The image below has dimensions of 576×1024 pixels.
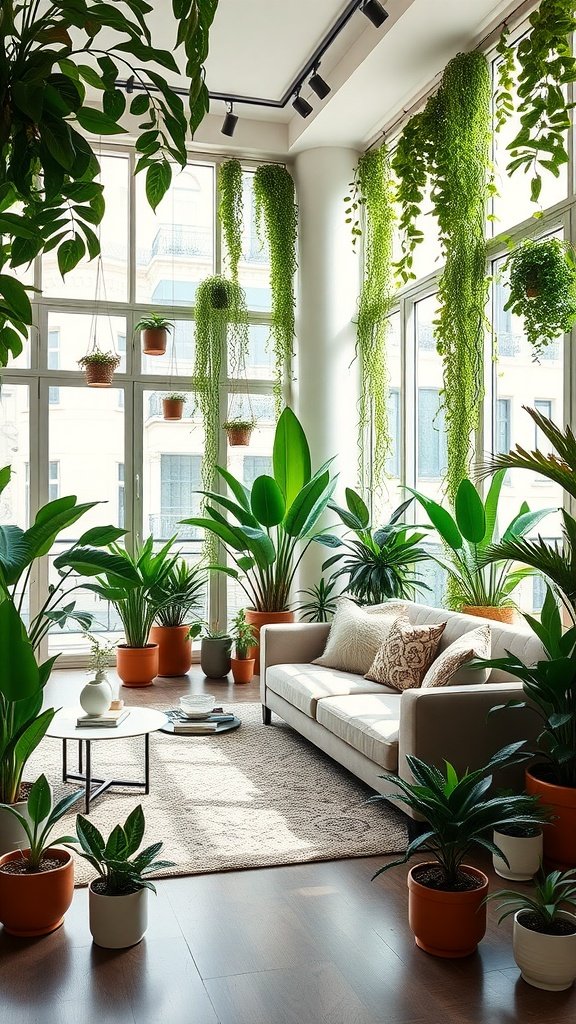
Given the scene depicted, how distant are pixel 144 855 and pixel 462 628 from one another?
2.04m

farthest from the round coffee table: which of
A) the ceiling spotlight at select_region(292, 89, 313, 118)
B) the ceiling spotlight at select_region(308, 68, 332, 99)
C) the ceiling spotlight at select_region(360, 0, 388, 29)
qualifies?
the ceiling spotlight at select_region(292, 89, 313, 118)

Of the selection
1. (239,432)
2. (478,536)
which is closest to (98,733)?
(478,536)

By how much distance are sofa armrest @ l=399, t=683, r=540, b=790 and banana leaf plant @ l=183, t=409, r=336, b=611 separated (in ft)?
10.1

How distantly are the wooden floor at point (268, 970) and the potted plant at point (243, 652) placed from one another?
11.4 ft

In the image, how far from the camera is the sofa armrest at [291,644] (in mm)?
5238

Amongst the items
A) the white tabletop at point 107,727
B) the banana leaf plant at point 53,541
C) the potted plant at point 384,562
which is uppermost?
the banana leaf plant at point 53,541

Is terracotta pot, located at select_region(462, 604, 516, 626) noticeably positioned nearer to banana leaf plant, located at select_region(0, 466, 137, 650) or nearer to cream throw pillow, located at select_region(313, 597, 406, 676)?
cream throw pillow, located at select_region(313, 597, 406, 676)

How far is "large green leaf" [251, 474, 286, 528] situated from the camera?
6.27 m

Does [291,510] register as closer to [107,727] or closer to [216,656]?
[216,656]

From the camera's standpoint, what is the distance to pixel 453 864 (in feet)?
8.46

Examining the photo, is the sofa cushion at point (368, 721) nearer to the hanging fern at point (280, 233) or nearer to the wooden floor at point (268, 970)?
the wooden floor at point (268, 970)

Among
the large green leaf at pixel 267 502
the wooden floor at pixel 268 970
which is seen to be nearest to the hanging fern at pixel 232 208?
the large green leaf at pixel 267 502

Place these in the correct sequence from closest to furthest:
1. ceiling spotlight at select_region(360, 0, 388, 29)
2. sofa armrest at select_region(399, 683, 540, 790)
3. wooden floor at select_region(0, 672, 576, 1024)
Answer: wooden floor at select_region(0, 672, 576, 1024) < sofa armrest at select_region(399, 683, 540, 790) < ceiling spotlight at select_region(360, 0, 388, 29)

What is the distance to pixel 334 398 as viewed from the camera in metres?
7.07
